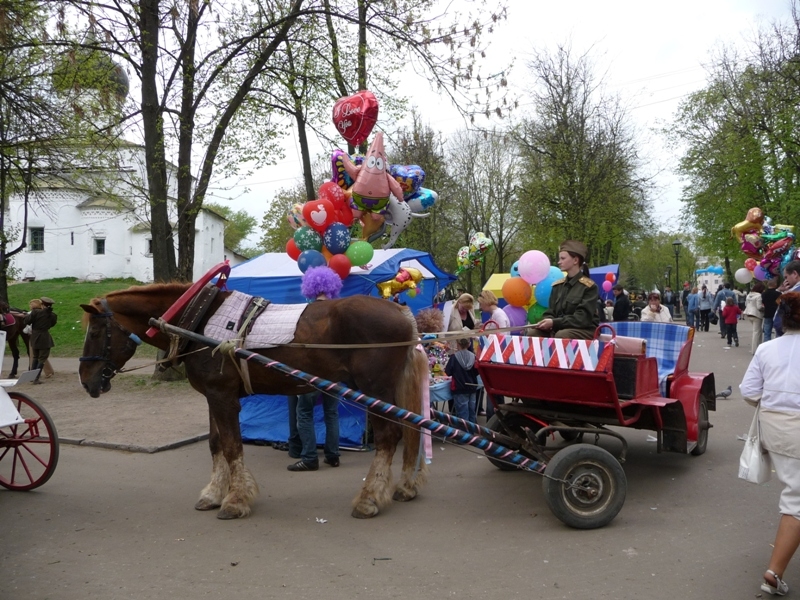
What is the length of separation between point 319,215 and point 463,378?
2630 mm

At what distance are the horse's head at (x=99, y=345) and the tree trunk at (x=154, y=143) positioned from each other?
23.7 ft

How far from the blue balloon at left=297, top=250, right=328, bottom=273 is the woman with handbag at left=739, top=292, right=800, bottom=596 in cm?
469

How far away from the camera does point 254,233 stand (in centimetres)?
8025

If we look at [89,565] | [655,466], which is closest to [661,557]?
[655,466]

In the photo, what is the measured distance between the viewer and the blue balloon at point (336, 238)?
762 centimetres

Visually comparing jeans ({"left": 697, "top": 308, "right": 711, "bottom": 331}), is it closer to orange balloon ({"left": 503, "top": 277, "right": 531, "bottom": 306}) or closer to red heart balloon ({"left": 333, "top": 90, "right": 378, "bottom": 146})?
orange balloon ({"left": 503, "top": 277, "right": 531, "bottom": 306})

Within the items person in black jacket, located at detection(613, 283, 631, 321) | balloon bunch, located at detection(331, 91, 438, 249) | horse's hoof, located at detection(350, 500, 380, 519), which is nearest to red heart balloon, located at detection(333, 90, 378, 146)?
balloon bunch, located at detection(331, 91, 438, 249)

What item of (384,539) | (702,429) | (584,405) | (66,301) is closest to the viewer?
(384,539)

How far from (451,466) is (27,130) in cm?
1003

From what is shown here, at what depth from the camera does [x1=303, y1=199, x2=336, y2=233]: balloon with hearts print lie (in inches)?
301

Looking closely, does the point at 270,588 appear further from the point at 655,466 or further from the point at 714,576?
the point at 655,466

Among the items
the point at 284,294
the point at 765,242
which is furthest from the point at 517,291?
the point at 765,242

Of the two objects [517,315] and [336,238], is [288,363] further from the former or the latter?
[517,315]

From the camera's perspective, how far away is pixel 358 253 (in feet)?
25.2
